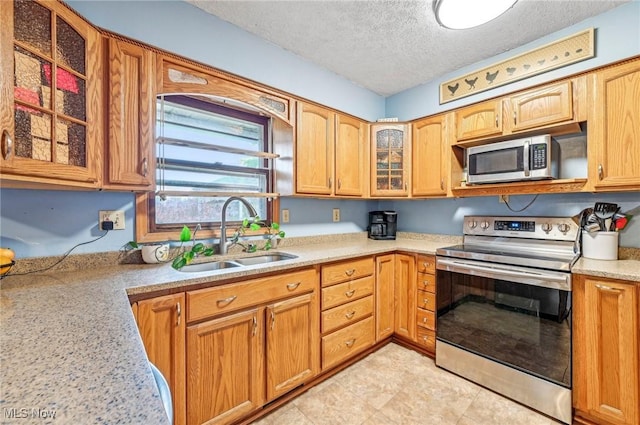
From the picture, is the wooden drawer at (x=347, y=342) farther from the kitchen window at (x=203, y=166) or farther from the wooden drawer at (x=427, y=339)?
the kitchen window at (x=203, y=166)

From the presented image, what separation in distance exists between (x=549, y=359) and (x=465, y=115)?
5.98 feet

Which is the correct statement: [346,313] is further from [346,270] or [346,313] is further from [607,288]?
[607,288]

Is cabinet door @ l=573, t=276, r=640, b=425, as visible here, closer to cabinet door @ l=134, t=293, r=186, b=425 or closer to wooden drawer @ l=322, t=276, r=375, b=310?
wooden drawer @ l=322, t=276, r=375, b=310

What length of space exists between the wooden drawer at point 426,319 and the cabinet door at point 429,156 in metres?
1.03

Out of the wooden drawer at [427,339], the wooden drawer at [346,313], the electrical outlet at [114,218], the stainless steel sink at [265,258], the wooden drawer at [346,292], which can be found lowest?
the wooden drawer at [427,339]

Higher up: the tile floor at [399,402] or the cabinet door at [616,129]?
the cabinet door at [616,129]

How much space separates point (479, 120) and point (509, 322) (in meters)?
1.53

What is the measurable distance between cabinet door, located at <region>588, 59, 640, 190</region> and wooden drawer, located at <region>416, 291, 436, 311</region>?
1.28 metres

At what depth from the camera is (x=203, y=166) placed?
1.99 meters

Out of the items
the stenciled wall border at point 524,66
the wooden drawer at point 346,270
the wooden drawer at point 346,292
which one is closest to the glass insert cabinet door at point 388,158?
the stenciled wall border at point 524,66

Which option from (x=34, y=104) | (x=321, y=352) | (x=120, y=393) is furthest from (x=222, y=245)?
(x=120, y=393)

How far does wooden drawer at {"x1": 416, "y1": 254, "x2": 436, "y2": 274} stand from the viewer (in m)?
2.18

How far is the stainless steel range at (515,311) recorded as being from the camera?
160 cm

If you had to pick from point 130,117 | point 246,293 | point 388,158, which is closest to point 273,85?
point 130,117
